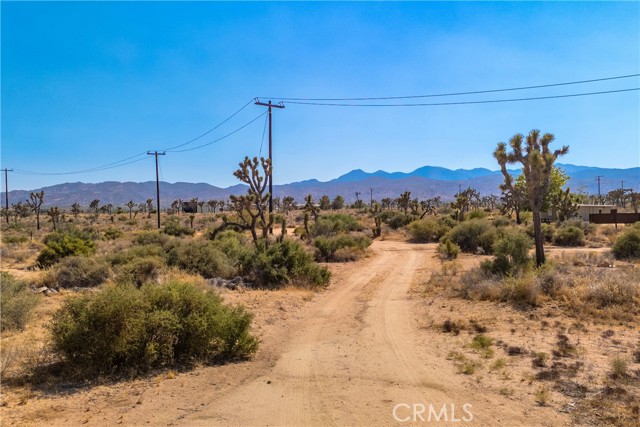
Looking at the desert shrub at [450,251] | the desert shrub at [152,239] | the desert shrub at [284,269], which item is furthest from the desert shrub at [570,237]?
the desert shrub at [152,239]

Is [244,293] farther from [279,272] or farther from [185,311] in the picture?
[185,311]

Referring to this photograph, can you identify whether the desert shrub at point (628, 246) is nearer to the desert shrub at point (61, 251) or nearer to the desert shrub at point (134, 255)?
the desert shrub at point (134, 255)

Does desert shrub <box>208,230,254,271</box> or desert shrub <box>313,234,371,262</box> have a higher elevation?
desert shrub <box>208,230,254,271</box>

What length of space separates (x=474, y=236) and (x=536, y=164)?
40.4 feet

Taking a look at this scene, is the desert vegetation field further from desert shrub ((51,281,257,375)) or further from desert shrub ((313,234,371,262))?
desert shrub ((313,234,371,262))

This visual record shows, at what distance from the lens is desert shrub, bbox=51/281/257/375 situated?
6.65 metres

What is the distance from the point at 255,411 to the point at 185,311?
2595 mm

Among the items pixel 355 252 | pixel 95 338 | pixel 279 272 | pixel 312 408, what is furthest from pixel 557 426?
pixel 355 252

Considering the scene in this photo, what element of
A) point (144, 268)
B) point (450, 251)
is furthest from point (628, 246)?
point (144, 268)

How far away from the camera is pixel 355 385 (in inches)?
255

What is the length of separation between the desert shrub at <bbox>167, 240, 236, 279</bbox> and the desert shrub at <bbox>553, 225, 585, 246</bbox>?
23139 mm

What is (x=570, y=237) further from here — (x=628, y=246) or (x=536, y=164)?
(x=536, y=164)

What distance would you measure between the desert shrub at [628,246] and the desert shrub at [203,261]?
17509mm

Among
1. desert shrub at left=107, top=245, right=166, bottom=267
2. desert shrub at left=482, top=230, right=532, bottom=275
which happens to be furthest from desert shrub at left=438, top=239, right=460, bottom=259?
desert shrub at left=107, top=245, right=166, bottom=267
